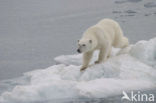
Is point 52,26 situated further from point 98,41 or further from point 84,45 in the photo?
point 84,45

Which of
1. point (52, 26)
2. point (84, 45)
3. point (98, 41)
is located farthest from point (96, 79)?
point (52, 26)

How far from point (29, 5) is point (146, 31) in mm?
7334

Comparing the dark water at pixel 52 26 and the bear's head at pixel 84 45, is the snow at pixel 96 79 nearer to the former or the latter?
the dark water at pixel 52 26

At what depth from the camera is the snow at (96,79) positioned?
672 cm

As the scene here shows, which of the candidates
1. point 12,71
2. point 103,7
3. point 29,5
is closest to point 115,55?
point 12,71

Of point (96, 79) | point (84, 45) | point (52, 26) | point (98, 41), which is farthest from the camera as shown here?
point (52, 26)

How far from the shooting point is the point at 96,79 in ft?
23.5

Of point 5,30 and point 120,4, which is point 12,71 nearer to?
point 5,30

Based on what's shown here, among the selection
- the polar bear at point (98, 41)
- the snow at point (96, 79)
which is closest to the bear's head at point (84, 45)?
the polar bear at point (98, 41)

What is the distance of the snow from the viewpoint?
265 inches

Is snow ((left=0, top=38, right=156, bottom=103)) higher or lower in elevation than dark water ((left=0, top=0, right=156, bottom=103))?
lower
